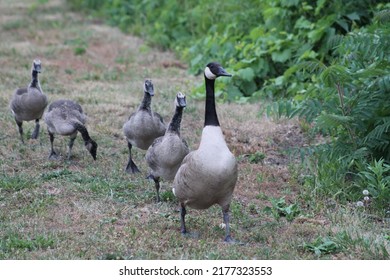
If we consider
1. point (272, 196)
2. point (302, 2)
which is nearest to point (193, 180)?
point (272, 196)

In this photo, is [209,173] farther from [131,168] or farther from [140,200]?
[131,168]

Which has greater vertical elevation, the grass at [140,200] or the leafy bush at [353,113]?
the leafy bush at [353,113]

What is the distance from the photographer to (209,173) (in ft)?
23.0

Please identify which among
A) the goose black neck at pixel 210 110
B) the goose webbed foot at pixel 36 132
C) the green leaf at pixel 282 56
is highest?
the goose black neck at pixel 210 110

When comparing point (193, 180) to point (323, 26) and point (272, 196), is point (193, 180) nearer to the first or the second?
point (272, 196)

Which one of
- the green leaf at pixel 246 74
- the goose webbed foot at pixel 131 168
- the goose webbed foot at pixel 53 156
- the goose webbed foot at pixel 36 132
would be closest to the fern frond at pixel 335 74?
the goose webbed foot at pixel 131 168

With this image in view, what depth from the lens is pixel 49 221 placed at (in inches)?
312

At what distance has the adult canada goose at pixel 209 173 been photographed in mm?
7020

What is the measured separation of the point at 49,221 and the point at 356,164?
3625 mm

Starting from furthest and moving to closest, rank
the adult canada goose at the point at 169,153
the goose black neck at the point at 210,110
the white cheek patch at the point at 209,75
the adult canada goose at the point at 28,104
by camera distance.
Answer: the adult canada goose at the point at 28,104
the adult canada goose at the point at 169,153
the white cheek patch at the point at 209,75
the goose black neck at the point at 210,110

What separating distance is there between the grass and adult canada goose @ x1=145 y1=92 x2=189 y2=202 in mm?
404

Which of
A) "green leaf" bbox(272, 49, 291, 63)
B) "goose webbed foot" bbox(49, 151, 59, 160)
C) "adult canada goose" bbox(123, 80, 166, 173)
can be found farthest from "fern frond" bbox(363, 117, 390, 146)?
"green leaf" bbox(272, 49, 291, 63)

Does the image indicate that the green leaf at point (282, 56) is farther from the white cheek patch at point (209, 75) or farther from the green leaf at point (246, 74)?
the white cheek patch at point (209, 75)

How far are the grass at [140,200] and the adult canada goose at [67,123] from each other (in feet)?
0.83
